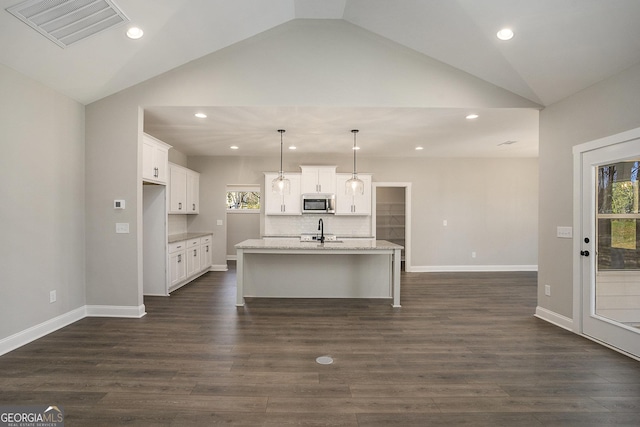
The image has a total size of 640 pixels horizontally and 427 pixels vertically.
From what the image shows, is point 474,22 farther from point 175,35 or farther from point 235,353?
point 235,353

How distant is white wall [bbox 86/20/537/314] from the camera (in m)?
3.72

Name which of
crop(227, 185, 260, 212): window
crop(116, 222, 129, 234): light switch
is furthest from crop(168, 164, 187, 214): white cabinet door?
crop(227, 185, 260, 212): window

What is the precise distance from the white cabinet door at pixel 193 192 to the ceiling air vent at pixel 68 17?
3640 millimetres

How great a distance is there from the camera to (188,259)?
18.5 ft

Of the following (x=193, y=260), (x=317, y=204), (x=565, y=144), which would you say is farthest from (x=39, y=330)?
(x=565, y=144)

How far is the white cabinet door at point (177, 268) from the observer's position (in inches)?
195

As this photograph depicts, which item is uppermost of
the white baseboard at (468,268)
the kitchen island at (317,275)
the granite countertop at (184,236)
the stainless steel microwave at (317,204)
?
the stainless steel microwave at (317,204)

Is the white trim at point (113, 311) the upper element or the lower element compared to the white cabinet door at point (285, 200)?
lower

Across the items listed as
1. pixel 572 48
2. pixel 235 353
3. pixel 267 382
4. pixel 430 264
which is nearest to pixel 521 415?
pixel 267 382

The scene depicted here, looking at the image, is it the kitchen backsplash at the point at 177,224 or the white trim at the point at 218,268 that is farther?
the white trim at the point at 218,268

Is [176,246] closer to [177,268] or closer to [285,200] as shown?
[177,268]

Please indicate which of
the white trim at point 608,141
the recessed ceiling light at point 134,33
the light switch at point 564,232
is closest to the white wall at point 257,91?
the recessed ceiling light at point 134,33

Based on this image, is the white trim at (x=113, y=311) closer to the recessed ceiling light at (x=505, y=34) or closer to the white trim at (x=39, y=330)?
the white trim at (x=39, y=330)

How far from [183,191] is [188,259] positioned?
1434 millimetres
